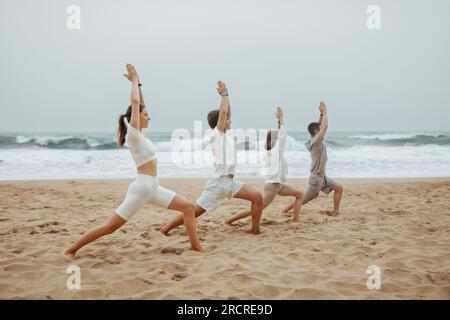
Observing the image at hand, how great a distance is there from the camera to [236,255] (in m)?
3.90

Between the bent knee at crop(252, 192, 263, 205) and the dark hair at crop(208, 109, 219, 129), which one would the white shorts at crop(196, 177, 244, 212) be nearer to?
the bent knee at crop(252, 192, 263, 205)

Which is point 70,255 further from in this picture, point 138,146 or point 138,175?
point 138,146

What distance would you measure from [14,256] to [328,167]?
44.9ft

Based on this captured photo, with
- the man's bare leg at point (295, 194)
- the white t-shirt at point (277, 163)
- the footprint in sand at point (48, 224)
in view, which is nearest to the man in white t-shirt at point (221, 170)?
the white t-shirt at point (277, 163)

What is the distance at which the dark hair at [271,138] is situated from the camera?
5270mm

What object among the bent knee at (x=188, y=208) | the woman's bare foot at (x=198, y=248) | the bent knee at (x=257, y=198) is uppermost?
the bent knee at (x=188, y=208)

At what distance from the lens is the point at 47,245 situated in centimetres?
427

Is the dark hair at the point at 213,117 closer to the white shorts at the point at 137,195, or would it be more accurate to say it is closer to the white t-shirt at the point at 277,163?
the white t-shirt at the point at 277,163

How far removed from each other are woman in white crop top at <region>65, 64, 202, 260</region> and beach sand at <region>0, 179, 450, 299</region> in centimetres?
41

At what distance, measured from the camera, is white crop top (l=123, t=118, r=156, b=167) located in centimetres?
353

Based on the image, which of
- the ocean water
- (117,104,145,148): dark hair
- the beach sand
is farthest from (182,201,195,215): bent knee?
the ocean water

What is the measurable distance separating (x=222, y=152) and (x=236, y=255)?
1.21 meters

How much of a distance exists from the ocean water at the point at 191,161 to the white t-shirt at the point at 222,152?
27.6 ft
